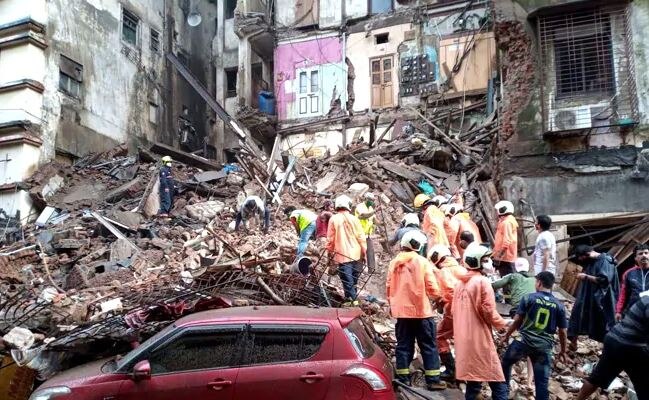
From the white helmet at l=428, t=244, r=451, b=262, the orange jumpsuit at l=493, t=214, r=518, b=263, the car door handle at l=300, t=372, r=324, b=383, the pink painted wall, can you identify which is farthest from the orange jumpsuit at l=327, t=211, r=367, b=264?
the pink painted wall

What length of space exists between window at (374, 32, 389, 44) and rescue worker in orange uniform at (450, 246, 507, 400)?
17.7 m

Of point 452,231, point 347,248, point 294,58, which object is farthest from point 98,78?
point 347,248

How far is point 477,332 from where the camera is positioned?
5508 mm

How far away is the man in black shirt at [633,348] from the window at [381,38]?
18533 millimetres

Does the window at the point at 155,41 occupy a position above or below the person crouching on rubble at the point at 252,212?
above

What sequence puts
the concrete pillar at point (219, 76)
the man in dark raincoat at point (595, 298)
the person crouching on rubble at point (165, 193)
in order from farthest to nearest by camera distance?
the concrete pillar at point (219, 76) < the person crouching on rubble at point (165, 193) < the man in dark raincoat at point (595, 298)

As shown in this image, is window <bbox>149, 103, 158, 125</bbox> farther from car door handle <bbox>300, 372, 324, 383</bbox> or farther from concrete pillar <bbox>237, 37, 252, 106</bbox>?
car door handle <bbox>300, 372, 324, 383</bbox>

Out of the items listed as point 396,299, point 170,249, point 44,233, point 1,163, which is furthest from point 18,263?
point 396,299

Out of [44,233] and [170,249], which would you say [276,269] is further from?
[44,233]

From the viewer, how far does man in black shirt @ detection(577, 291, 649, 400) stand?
4.80 metres

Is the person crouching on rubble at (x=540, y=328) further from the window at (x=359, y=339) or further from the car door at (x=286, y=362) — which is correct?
the car door at (x=286, y=362)

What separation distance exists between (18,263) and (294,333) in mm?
9917

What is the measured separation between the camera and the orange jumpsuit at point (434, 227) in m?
9.16

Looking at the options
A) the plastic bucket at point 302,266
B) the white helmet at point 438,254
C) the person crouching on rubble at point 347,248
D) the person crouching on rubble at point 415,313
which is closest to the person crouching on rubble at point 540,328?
the person crouching on rubble at point 415,313
